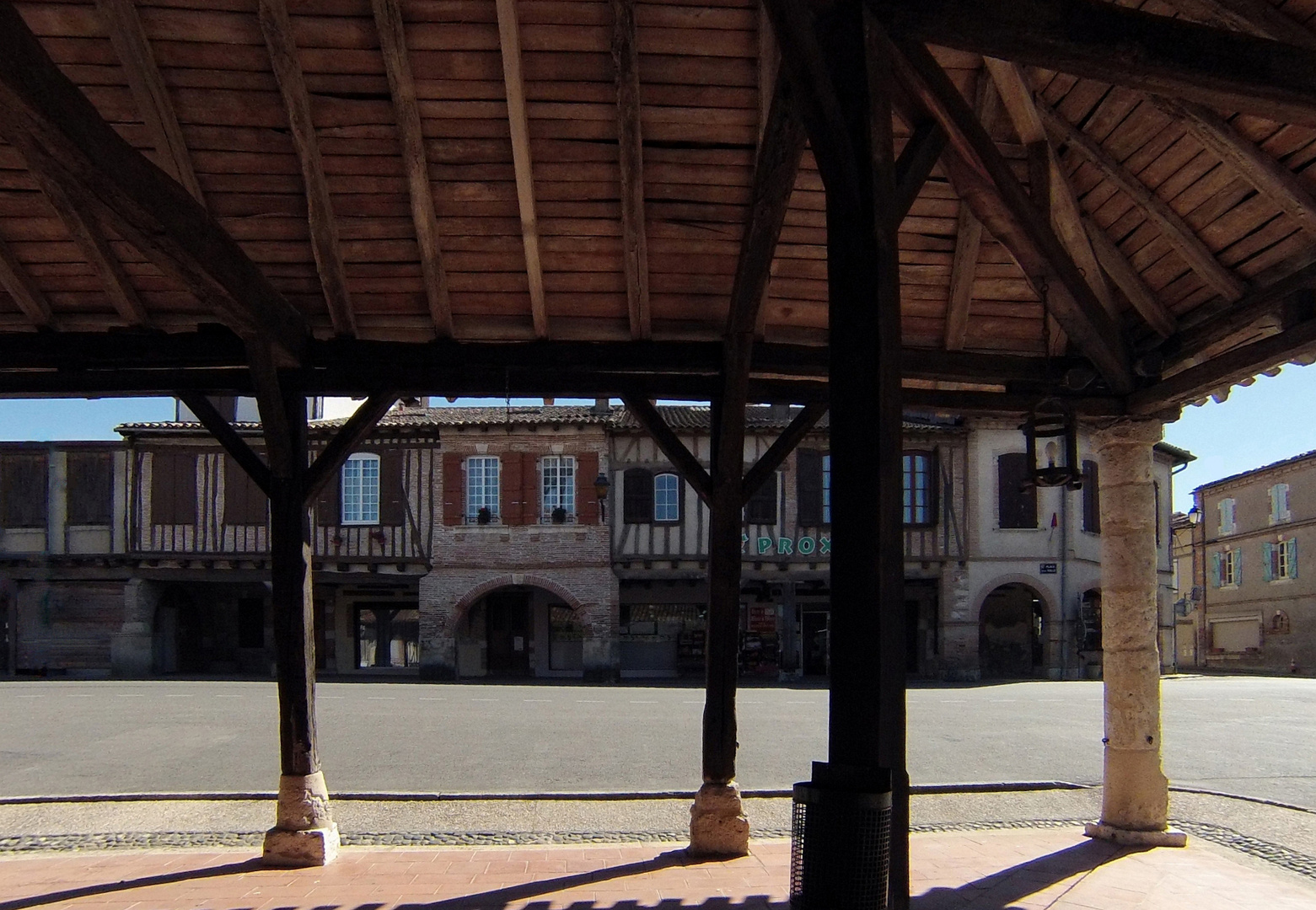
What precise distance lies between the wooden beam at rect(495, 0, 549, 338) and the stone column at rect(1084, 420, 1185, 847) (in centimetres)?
345

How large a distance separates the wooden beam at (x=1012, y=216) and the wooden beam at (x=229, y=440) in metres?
3.94

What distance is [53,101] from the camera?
3.11 meters

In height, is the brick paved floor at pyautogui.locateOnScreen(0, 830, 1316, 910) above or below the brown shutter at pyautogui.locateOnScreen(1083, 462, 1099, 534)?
below

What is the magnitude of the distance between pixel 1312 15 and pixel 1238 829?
197 inches

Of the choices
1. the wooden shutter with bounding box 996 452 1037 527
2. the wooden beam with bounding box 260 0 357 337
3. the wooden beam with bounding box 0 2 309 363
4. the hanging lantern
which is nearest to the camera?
the wooden beam with bounding box 0 2 309 363

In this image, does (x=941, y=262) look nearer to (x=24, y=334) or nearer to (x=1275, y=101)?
(x=1275, y=101)

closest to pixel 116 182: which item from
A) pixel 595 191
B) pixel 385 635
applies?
pixel 595 191

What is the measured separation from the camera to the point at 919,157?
3.38 meters

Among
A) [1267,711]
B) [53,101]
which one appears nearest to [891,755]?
[53,101]

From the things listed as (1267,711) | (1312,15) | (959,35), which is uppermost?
(1312,15)

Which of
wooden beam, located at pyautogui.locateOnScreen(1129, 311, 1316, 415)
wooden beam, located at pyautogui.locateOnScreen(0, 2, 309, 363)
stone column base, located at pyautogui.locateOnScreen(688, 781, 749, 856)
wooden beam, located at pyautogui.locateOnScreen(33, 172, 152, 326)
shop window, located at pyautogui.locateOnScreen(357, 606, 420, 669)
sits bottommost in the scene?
shop window, located at pyautogui.locateOnScreen(357, 606, 420, 669)

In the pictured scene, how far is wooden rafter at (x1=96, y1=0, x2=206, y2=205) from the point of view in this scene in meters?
4.39

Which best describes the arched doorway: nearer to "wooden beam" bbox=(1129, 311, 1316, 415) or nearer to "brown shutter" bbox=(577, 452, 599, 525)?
"brown shutter" bbox=(577, 452, 599, 525)

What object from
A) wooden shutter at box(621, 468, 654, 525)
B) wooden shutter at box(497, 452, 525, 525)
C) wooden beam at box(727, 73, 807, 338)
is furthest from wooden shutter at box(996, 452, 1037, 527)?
wooden beam at box(727, 73, 807, 338)
